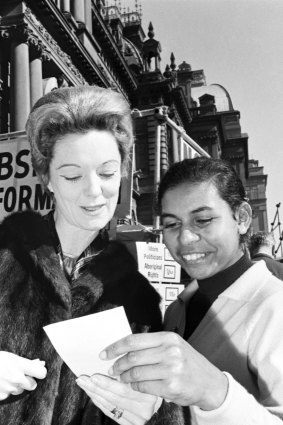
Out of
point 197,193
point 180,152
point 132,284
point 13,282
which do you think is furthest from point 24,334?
point 180,152

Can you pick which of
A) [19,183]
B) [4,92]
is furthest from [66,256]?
[4,92]

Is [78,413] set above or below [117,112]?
below

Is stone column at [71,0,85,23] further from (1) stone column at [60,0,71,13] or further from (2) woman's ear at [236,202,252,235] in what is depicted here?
(2) woman's ear at [236,202,252,235]

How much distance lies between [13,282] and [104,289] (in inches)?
13.2

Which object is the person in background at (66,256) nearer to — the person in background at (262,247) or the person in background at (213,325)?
the person in background at (213,325)

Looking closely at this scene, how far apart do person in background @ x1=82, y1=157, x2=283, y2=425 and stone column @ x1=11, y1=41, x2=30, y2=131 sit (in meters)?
13.0

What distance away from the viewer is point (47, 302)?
5.39 ft

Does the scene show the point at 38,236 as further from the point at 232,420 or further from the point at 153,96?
the point at 153,96

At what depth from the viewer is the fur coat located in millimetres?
1574

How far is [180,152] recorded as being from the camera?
6.14m

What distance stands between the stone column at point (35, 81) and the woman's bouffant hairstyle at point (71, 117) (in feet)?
45.9

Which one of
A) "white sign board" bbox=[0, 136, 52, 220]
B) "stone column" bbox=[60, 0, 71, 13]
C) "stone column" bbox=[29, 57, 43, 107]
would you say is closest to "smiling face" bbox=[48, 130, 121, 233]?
"white sign board" bbox=[0, 136, 52, 220]

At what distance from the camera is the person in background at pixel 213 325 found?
112 cm

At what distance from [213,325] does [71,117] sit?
944 millimetres
